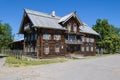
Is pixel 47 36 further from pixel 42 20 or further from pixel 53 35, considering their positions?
pixel 42 20

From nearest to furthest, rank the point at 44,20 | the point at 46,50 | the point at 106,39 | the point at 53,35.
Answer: the point at 46,50 → the point at 53,35 → the point at 44,20 → the point at 106,39

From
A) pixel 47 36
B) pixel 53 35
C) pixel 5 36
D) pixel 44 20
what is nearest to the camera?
pixel 47 36

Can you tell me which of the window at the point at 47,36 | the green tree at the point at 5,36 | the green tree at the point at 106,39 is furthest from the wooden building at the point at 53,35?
the green tree at the point at 106,39

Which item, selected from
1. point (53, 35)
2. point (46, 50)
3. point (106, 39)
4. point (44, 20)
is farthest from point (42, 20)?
point (106, 39)

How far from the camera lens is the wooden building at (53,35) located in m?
34.2

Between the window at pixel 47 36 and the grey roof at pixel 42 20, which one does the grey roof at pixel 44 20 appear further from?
the window at pixel 47 36

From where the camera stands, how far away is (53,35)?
35.8 m

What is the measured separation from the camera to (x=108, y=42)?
55.8 metres

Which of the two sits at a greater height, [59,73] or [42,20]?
[42,20]

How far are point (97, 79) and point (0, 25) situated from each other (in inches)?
1101

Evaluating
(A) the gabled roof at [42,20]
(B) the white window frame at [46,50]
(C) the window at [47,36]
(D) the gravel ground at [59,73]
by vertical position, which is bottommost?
(D) the gravel ground at [59,73]

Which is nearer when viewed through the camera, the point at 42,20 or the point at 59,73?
the point at 59,73

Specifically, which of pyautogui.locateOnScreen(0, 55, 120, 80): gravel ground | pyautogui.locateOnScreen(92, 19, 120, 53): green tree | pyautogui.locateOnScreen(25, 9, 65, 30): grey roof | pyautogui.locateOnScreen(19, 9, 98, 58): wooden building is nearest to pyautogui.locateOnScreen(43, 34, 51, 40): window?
pyautogui.locateOnScreen(19, 9, 98, 58): wooden building

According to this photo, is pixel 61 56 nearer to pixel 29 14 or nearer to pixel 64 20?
pixel 64 20
